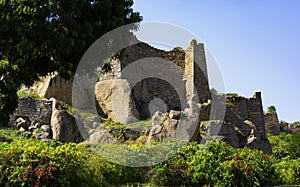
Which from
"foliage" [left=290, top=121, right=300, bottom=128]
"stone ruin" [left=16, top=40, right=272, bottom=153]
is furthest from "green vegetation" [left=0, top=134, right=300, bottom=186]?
"foliage" [left=290, top=121, right=300, bottom=128]

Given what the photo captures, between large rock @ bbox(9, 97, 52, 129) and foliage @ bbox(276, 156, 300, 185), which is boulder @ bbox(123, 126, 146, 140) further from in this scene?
foliage @ bbox(276, 156, 300, 185)

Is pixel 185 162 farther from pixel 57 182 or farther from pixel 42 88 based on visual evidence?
pixel 42 88

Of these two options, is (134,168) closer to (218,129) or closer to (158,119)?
(158,119)

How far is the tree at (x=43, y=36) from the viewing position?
1019 cm

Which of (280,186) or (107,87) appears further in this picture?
(107,87)

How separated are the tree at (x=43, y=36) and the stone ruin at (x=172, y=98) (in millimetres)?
4938

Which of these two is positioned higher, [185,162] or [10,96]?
[10,96]

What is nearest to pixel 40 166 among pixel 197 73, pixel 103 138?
pixel 103 138

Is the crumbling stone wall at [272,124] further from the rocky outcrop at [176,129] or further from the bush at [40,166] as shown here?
the bush at [40,166]

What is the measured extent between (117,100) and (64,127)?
385cm

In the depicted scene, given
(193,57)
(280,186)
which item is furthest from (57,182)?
(193,57)

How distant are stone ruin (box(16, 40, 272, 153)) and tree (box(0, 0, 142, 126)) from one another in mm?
4938

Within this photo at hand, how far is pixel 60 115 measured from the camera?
53.4 ft

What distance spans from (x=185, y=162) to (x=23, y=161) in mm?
3827
